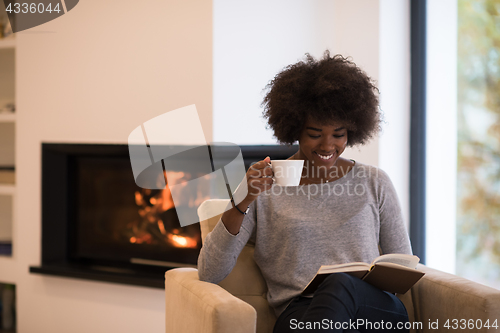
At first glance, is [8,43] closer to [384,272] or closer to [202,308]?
[202,308]

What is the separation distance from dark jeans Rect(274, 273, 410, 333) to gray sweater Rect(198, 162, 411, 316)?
118mm

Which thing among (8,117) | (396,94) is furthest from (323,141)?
(8,117)

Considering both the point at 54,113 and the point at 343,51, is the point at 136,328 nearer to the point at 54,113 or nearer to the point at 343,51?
the point at 54,113

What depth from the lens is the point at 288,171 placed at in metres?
1.24

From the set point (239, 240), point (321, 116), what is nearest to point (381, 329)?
point (239, 240)

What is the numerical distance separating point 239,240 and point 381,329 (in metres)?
0.49

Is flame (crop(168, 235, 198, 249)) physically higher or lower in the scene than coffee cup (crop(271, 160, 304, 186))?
lower

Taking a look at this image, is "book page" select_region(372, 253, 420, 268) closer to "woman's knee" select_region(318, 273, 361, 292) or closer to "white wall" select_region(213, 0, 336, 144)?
"woman's knee" select_region(318, 273, 361, 292)

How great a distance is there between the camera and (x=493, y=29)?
85.0 inches

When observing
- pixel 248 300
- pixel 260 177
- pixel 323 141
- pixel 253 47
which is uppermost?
pixel 253 47

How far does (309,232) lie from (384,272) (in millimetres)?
272

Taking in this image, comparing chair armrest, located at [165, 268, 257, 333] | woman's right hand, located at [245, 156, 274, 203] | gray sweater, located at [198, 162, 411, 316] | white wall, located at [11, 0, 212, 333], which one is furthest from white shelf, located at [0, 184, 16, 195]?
woman's right hand, located at [245, 156, 274, 203]

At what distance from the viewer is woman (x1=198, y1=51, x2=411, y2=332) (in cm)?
139

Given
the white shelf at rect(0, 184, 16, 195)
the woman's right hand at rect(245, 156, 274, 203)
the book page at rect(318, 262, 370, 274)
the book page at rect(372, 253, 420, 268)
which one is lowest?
the book page at rect(318, 262, 370, 274)
